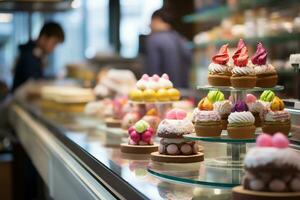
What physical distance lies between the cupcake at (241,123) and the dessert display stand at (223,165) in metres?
0.02

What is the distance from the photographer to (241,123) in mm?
1658

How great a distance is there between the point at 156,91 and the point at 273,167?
1393 millimetres

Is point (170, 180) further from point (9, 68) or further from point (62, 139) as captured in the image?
point (9, 68)

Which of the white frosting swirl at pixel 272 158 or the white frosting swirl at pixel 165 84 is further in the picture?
the white frosting swirl at pixel 165 84

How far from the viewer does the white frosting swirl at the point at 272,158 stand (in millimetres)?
1197

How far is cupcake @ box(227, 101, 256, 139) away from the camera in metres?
1.66

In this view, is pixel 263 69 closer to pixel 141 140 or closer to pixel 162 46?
pixel 141 140

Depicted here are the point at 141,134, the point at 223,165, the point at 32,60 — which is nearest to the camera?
the point at 223,165

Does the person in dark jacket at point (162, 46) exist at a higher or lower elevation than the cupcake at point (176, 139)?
higher

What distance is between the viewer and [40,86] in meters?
6.11

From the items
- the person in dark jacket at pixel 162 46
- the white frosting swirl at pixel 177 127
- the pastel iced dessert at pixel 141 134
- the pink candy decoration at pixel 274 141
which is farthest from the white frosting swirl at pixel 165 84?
the person in dark jacket at pixel 162 46

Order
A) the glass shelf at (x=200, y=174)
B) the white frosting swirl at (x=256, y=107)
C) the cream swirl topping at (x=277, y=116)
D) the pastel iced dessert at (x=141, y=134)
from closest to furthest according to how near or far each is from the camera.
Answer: the glass shelf at (x=200, y=174) < the cream swirl topping at (x=277, y=116) < the white frosting swirl at (x=256, y=107) < the pastel iced dessert at (x=141, y=134)

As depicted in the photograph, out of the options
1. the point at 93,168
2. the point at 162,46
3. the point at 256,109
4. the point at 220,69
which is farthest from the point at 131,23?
the point at 256,109

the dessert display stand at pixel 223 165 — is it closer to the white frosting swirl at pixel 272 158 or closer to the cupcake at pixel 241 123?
the cupcake at pixel 241 123
